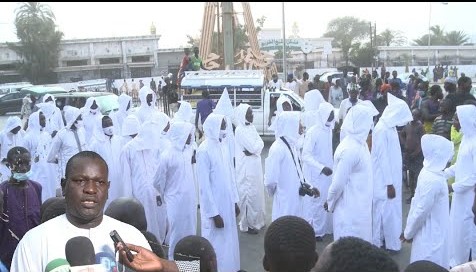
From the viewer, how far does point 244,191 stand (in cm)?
789

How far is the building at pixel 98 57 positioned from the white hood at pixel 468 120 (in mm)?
43197

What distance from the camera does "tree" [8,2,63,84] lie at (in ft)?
157

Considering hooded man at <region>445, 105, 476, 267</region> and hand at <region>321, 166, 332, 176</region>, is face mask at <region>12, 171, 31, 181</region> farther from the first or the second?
hooded man at <region>445, 105, 476, 267</region>

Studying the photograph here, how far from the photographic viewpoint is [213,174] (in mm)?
5816

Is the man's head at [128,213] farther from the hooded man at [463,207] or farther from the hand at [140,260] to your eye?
the hooded man at [463,207]

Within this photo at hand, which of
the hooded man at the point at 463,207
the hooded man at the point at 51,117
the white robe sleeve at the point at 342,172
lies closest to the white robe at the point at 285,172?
the white robe sleeve at the point at 342,172

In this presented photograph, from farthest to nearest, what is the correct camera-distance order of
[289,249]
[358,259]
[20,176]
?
[20,176] < [289,249] < [358,259]

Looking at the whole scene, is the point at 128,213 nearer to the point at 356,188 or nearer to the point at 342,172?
the point at 342,172

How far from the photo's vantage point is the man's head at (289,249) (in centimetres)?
251

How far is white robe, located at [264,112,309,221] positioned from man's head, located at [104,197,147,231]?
2714 millimetres

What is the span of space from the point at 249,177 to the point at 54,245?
565 centimetres

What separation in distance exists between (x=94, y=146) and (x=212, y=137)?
250 centimetres

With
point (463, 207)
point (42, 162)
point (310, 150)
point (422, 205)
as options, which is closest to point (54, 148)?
point (42, 162)

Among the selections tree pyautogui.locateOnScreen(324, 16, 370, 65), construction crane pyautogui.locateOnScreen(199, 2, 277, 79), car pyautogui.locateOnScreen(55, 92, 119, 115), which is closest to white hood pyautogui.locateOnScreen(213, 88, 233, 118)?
car pyautogui.locateOnScreen(55, 92, 119, 115)
